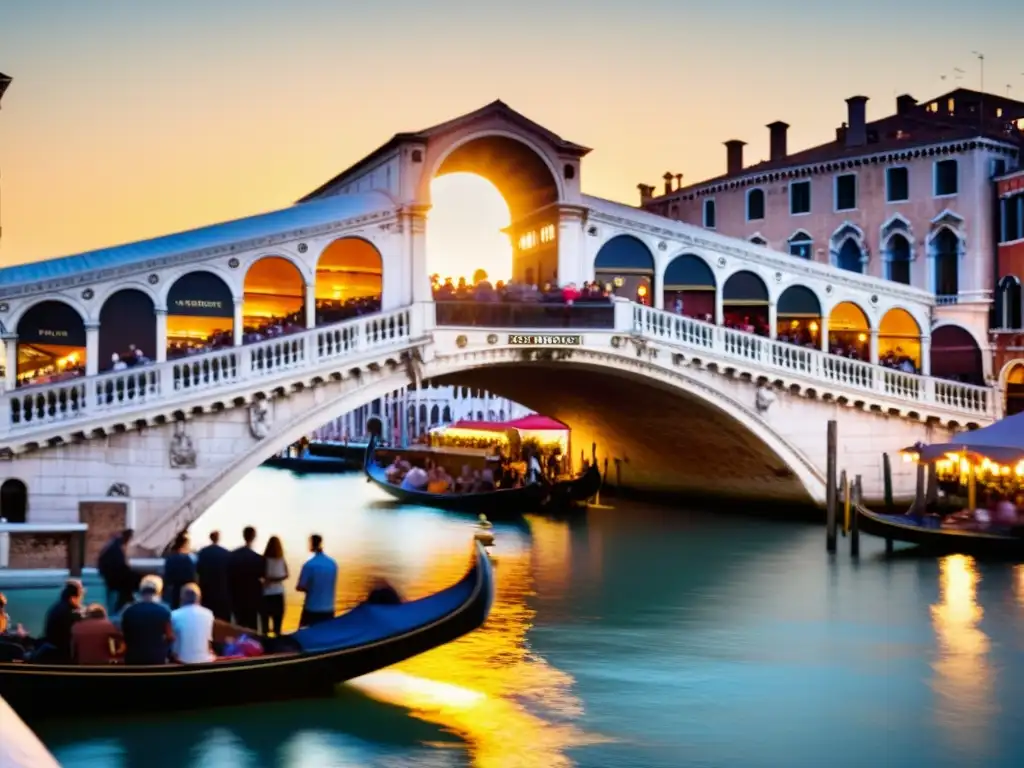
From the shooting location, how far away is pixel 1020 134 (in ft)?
72.8

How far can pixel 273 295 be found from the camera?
53.0ft

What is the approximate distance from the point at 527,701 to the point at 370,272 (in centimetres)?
949

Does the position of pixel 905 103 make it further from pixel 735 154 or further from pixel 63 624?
pixel 63 624

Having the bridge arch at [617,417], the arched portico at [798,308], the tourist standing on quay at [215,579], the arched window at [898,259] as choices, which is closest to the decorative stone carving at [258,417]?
the bridge arch at [617,417]

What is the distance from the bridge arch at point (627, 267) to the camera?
57.1 ft

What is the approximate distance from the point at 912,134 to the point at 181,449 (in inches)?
578

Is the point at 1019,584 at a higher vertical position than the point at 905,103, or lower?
lower

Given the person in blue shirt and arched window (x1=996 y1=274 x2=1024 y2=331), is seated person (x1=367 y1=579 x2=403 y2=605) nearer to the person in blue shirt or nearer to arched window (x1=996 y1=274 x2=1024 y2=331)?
the person in blue shirt

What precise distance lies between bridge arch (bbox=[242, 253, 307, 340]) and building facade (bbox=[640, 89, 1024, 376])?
9861 millimetres

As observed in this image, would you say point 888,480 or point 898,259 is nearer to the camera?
point 888,480

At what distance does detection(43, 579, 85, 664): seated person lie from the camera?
21.7ft

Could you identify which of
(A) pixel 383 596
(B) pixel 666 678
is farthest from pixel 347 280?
(A) pixel 383 596

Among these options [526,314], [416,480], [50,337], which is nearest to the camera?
[50,337]

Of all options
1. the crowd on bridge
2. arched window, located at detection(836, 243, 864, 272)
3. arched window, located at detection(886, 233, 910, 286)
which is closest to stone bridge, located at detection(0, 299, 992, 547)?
arched window, located at detection(886, 233, 910, 286)
